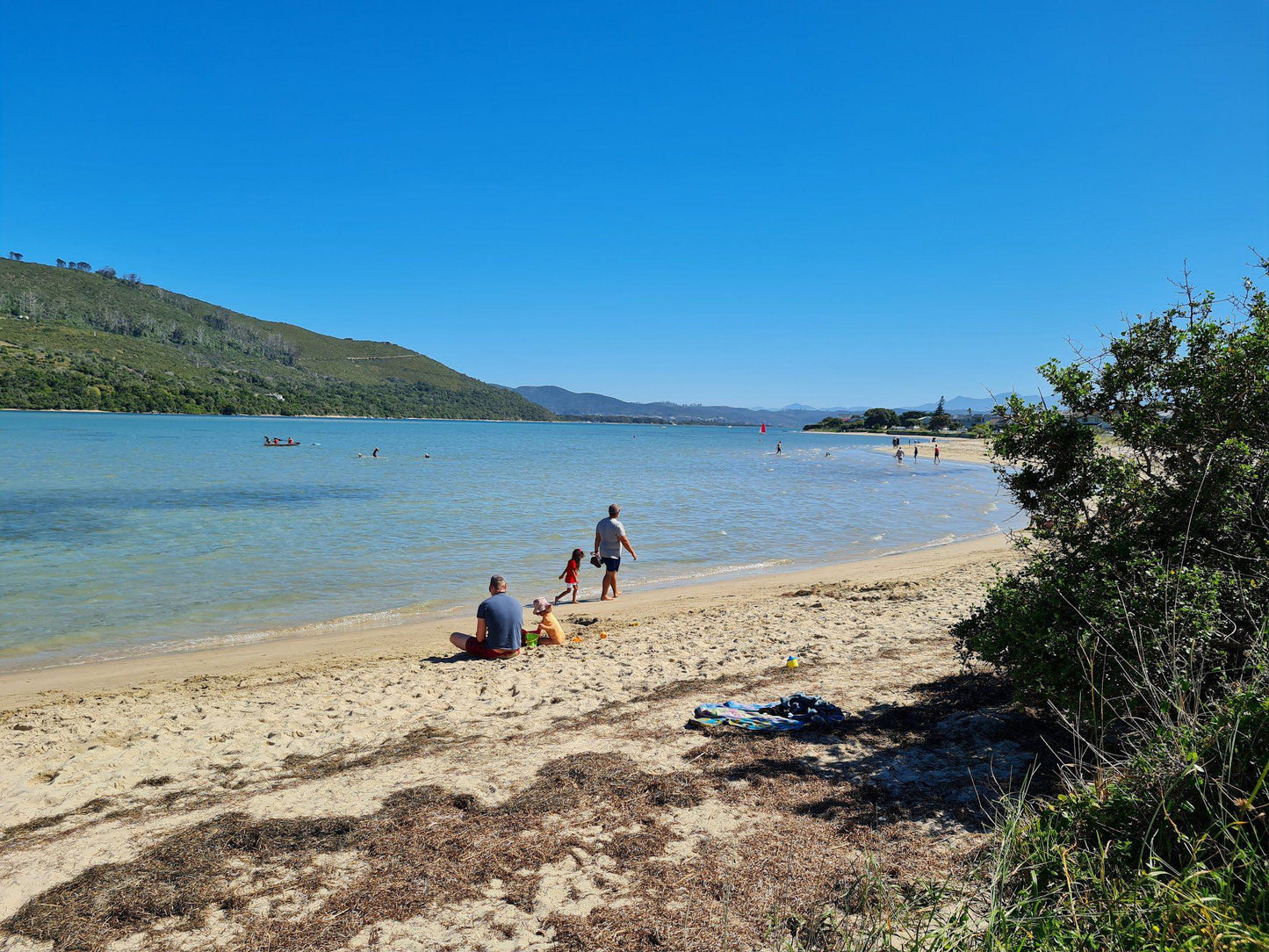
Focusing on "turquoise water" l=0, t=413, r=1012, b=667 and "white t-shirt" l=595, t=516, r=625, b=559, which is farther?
"white t-shirt" l=595, t=516, r=625, b=559

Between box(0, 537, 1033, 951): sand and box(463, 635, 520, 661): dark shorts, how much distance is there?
0.34 meters

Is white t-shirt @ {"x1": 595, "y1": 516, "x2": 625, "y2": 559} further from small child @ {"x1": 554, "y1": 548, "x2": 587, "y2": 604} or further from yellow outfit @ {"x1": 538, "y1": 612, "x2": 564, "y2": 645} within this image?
yellow outfit @ {"x1": 538, "y1": 612, "x2": 564, "y2": 645}

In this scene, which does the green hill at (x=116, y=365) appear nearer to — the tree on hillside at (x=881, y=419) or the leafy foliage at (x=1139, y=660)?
the tree on hillside at (x=881, y=419)

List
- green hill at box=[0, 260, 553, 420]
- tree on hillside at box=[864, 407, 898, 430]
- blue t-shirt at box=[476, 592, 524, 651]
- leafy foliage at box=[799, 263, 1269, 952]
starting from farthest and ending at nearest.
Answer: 1. tree on hillside at box=[864, 407, 898, 430]
2. green hill at box=[0, 260, 553, 420]
3. blue t-shirt at box=[476, 592, 524, 651]
4. leafy foliage at box=[799, 263, 1269, 952]

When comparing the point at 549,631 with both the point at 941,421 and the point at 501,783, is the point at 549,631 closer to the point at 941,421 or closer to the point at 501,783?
the point at 501,783

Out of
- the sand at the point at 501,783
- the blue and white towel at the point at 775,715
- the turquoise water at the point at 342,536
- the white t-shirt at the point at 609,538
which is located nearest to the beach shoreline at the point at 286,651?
the sand at the point at 501,783

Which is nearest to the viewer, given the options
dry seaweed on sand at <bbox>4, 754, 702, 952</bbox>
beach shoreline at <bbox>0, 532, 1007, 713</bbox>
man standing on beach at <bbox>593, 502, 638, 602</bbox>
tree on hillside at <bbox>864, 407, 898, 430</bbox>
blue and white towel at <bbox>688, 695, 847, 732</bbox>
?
dry seaweed on sand at <bbox>4, 754, 702, 952</bbox>

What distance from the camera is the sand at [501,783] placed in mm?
3461

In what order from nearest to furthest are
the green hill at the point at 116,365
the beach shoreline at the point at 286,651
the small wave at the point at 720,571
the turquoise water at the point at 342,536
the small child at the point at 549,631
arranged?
1. the beach shoreline at the point at 286,651
2. the small child at the point at 549,631
3. the turquoise water at the point at 342,536
4. the small wave at the point at 720,571
5. the green hill at the point at 116,365

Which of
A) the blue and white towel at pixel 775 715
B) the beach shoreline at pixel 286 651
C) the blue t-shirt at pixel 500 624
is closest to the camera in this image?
the blue and white towel at pixel 775 715

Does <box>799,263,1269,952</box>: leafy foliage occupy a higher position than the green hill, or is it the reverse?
the green hill

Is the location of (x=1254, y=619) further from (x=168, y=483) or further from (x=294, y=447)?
(x=294, y=447)

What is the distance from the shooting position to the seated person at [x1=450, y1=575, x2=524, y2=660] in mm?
8586

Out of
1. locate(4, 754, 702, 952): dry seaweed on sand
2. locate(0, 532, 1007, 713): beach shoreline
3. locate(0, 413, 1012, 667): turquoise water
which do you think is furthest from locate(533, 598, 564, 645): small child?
locate(4, 754, 702, 952): dry seaweed on sand
